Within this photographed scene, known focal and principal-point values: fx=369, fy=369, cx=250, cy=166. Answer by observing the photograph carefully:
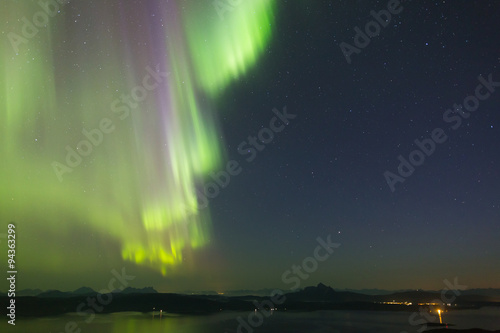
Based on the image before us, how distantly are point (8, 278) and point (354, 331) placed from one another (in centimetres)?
5427

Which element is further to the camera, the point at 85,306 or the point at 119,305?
the point at 119,305

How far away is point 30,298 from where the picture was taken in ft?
448

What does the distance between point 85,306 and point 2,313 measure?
4071cm


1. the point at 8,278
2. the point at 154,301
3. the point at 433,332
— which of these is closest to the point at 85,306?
the point at 154,301

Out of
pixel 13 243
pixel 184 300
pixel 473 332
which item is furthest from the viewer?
pixel 184 300

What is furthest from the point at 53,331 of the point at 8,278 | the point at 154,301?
the point at 154,301

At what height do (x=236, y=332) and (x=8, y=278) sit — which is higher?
(x=8, y=278)

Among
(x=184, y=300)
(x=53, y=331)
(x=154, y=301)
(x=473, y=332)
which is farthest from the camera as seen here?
(x=184, y=300)

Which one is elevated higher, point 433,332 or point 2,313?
point 2,313

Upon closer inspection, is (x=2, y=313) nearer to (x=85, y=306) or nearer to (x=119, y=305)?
(x=85, y=306)

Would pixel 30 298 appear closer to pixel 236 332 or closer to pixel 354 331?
pixel 236 332

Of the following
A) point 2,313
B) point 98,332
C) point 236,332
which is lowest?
point 236,332

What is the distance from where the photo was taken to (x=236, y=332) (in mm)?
57719

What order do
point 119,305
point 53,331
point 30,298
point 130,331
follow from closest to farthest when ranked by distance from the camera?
point 53,331 → point 130,331 → point 30,298 → point 119,305
